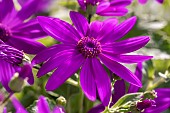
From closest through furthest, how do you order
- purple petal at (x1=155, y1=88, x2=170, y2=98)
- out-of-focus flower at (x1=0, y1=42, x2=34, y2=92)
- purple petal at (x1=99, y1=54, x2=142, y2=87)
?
out-of-focus flower at (x1=0, y1=42, x2=34, y2=92)
purple petal at (x1=99, y1=54, x2=142, y2=87)
purple petal at (x1=155, y1=88, x2=170, y2=98)

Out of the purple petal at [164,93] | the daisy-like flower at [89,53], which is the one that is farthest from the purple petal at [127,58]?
the purple petal at [164,93]

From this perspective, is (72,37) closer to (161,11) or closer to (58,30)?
(58,30)

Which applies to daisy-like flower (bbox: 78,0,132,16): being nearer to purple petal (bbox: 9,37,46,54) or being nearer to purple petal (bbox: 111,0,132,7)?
purple petal (bbox: 111,0,132,7)

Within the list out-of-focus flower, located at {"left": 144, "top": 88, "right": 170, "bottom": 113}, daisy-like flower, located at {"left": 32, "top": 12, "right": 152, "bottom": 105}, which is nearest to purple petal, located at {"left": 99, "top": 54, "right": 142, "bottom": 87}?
daisy-like flower, located at {"left": 32, "top": 12, "right": 152, "bottom": 105}

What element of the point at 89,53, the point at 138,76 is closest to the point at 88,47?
the point at 89,53

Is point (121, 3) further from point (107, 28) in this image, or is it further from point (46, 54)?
point (46, 54)

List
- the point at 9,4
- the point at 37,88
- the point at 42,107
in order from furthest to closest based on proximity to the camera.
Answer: the point at 37,88 → the point at 9,4 → the point at 42,107

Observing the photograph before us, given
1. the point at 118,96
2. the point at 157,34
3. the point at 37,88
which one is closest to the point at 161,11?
the point at 157,34
